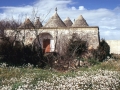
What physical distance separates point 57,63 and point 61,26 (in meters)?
7.21

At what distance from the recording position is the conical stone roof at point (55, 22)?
27150 millimetres

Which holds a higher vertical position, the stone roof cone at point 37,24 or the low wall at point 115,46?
the stone roof cone at point 37,24

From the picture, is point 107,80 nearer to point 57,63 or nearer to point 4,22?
point 57,63

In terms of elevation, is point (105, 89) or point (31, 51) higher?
point (31, 51)

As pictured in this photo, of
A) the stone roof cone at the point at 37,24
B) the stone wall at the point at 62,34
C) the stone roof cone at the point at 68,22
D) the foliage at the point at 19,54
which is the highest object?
the stone roof cone at the point at 68,22

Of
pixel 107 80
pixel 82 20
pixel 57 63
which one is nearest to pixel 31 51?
pixel 57 63

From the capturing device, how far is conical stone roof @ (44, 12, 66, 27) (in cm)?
2715

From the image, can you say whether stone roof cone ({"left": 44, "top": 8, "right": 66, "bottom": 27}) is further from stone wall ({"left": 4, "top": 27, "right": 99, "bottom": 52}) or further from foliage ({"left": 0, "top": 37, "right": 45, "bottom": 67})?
foliage ({"left": 0, "top": 37, "right": 45, "bottom": 67})

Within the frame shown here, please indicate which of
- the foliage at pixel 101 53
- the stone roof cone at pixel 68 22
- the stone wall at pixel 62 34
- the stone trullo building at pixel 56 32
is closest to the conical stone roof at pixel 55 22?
the stone trullo building at pixel 56 32

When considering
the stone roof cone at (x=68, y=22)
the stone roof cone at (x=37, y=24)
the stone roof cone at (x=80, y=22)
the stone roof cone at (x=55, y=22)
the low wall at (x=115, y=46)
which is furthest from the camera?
the low wall at (x=115, y=46)

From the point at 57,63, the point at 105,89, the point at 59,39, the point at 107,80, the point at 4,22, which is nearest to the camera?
the point at 105,89

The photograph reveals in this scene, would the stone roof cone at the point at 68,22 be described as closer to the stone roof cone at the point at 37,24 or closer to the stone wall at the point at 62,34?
the stone wall at the point at 62,34

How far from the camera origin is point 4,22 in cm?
4488

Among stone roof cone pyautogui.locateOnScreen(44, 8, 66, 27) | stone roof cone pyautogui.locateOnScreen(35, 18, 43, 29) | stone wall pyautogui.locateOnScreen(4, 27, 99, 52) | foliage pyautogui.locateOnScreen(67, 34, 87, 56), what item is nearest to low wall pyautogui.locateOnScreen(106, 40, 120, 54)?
stone wall pyautogui.locateOnScreen(4, 27, 99, 52)
